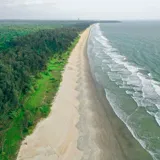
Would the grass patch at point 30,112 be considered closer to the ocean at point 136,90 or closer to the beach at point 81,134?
the beach at point 81,134

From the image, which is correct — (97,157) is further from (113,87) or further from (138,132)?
(113,87)

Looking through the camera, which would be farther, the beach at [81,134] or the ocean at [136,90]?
the ocean at [136,90]

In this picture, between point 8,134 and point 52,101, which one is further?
point 52,101

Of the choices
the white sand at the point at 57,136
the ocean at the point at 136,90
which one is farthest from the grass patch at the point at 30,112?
the ocean at the point at 136,90

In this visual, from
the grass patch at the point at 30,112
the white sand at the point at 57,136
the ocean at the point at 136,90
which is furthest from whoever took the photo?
the ocean at the point at 136,90

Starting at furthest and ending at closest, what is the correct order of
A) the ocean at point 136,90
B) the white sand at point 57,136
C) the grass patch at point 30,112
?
the ocean at point 136,90, the grass patch at point 30,112, the white sand at point 57,136

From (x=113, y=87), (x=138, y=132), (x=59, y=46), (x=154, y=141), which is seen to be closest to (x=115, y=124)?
(x=138, y=132)

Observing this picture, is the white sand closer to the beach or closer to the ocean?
the beach
